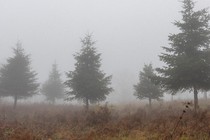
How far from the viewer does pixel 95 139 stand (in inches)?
496

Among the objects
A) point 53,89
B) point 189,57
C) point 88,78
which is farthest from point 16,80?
point 189,57

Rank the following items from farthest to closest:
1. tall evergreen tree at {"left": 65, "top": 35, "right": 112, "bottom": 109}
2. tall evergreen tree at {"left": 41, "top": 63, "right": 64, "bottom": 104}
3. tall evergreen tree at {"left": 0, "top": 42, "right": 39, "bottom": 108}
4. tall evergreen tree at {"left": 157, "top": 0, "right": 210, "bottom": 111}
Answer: tall evergreen tree at {"left": 41, "top": 63, "right": 64, "bottom": 104} < tall evergreen tree at {"left": 0, "top": 42, "right": 39, "bottom": 108} < tall evergreen tree at {"left": 65, "top": 35, "right": 112, "bottom": 109} < tall evergreen tree at {"left": 157, "top": 0, "right": 210, "bottom": 111}

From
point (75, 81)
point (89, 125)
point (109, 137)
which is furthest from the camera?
point (75, 81)

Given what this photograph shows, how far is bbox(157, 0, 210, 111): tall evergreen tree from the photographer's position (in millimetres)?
20516

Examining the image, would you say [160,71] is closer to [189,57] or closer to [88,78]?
[189,57]

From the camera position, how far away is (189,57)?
21344 mm

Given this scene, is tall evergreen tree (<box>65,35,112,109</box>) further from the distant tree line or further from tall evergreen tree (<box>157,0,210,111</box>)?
tall evergreen tree (<box>157,0,210,111</box>)

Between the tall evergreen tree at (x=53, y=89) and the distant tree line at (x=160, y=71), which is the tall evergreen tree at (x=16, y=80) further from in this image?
the tall evergreen tree at (x=53, y=89)

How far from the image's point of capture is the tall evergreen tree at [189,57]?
20.5 m

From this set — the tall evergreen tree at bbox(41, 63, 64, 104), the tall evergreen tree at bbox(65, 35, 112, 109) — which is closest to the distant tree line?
the tall evergreen tree at bbox(65, 35, 112, 109)

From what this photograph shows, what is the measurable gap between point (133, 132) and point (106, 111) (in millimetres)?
4957

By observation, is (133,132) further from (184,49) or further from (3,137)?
(184,49)

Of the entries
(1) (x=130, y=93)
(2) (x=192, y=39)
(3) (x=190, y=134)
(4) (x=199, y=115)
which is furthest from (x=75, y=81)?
(1) (x=130, y=93)

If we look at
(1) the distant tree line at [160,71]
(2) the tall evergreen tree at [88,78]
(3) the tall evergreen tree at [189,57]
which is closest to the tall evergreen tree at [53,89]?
(1) the distant tree line at [160,71]
